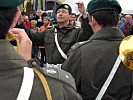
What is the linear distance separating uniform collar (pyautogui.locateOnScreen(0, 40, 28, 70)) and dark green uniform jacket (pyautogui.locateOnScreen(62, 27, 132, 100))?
1.23 metres

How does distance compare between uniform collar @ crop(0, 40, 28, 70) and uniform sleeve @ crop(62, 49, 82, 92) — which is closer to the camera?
uniform collar @ crop(0, 40, 28, 70)

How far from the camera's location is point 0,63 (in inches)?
50.9

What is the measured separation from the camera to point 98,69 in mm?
2518

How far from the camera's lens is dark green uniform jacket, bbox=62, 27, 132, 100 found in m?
2.49

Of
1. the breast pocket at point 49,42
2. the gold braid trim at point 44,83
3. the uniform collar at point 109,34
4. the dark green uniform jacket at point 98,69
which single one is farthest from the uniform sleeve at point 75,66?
the breast pocket at point 49,42

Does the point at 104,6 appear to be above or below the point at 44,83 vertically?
above

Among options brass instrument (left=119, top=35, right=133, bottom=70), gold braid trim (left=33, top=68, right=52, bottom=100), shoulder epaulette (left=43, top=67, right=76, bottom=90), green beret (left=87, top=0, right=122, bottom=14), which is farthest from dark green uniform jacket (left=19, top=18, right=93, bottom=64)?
gold braid trim (left=33, top=68, right=52, bottom=100)

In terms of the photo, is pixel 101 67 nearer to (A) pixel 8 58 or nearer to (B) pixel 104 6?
(B) pixel 104 6

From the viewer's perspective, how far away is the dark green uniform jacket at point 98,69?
2.49m

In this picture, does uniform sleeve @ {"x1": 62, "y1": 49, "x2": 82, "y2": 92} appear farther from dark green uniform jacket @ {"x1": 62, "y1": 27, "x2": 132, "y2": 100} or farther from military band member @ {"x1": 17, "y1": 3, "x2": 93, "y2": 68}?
military band member @ {"x1": 17, "y1": 3, "x2": 93, "y2": 68}

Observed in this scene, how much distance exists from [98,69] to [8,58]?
1310mm

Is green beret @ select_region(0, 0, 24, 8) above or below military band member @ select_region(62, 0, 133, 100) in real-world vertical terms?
above

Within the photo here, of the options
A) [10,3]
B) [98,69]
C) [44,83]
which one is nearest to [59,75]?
[44,83]

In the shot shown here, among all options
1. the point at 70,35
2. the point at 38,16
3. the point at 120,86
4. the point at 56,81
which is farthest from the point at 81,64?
the point at 38,16
